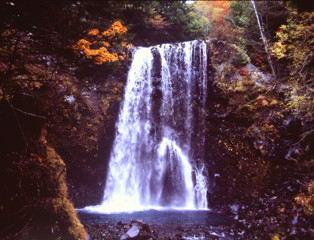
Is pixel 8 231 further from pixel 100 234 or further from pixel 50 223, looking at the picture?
pixel 100 234

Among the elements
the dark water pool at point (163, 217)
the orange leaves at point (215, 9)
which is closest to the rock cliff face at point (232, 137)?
the dark water pool at point (163, 217)

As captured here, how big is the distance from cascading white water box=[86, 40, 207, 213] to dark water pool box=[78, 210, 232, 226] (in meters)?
0.95

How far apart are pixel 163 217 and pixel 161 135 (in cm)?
508

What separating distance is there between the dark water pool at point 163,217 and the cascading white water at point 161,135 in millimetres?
950

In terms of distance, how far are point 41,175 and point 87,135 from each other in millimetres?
7006

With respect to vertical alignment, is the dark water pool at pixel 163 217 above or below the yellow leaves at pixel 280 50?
below

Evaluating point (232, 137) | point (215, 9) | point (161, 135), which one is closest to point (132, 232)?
point (232, 137)

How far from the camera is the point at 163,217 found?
958 cm

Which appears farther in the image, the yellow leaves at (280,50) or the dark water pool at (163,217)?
the yellow leaves at (280,50)

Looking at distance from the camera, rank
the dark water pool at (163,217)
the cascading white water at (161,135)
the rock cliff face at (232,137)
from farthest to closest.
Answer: the cascading white water at (161,135) → the rock cliff face at (232,137) → the dark water pool at (163,217)

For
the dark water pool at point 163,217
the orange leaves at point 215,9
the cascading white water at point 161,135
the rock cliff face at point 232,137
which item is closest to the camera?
the dark water pool at point 163,217

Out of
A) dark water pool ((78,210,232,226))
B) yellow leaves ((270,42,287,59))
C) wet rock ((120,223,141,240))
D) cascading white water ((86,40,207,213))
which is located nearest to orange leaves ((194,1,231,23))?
cascading white water ((86,40,207,213))

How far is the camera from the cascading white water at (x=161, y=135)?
12188 millimetres

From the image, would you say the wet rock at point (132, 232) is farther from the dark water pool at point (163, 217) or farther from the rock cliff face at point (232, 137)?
the rock cliff face at point (232, 137)
